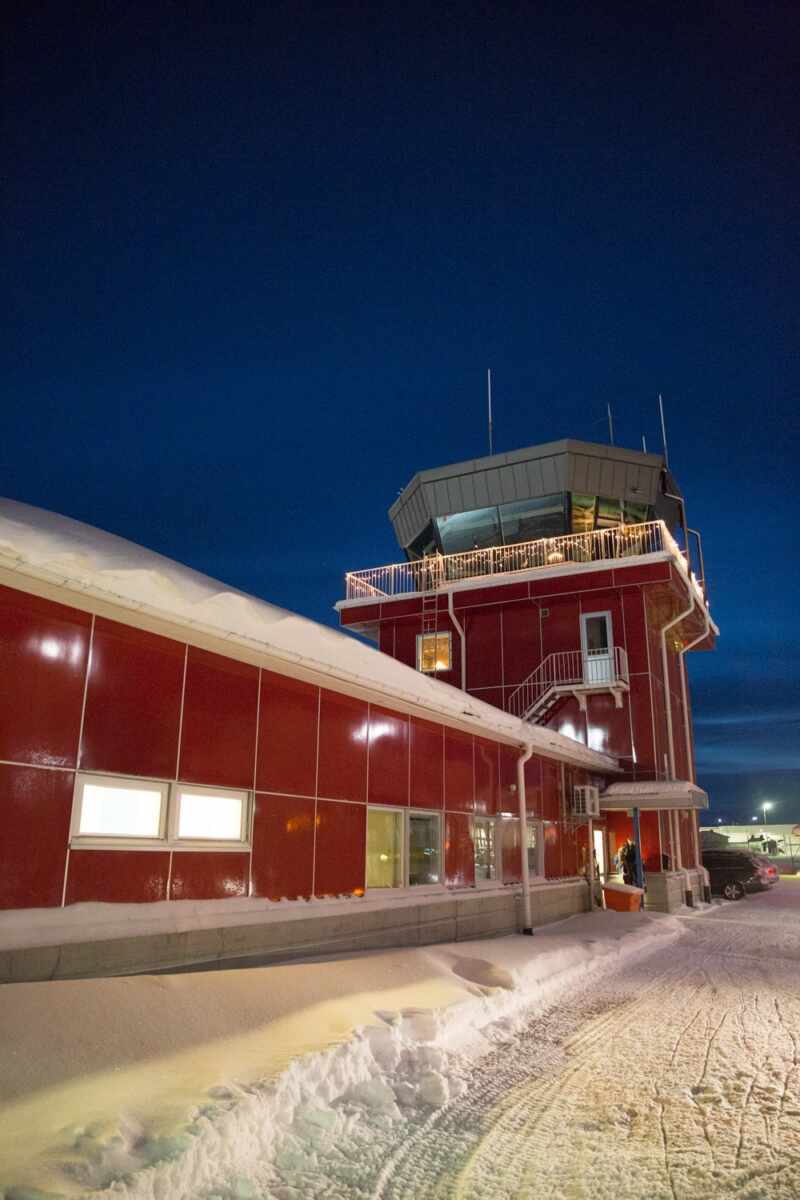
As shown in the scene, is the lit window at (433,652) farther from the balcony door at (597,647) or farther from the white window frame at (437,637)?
the balcony door at (597,647)

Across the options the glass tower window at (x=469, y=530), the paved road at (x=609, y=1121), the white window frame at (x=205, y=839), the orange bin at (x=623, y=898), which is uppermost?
the glass tower window at (x=469, y=530)

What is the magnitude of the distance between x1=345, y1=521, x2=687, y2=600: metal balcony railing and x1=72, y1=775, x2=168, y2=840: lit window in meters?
20.1

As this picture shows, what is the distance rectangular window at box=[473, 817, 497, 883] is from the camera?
1664 centimetres

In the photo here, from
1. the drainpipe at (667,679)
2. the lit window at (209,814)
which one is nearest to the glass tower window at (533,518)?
the drainpipe at (667,679)

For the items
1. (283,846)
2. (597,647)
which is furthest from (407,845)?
(597,647)

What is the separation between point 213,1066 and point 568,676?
21645 millimetres

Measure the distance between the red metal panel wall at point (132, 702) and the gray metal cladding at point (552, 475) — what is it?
73.9ft

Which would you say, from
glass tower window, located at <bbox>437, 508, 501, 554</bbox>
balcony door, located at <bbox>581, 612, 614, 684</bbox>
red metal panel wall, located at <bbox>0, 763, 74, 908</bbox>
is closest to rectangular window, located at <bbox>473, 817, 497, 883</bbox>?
balcony door, located at <bbox>581, 612, 614, 684</bbox>

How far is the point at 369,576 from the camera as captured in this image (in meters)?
31.1

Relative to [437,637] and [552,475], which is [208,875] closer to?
[437,637]

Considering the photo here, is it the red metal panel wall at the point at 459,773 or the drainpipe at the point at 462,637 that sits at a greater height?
the drainpipe at the point at 462,637

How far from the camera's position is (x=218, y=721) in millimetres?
9734

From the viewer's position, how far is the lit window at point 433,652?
2877 cm

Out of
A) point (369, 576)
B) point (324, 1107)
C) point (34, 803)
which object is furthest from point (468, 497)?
point (324, 1107)
